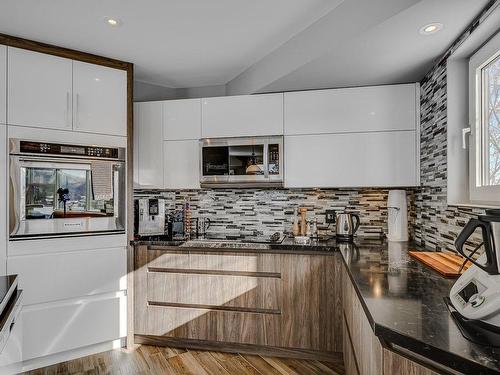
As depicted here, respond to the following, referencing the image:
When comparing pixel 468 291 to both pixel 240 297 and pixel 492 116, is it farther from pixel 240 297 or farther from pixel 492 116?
pixel 240 297

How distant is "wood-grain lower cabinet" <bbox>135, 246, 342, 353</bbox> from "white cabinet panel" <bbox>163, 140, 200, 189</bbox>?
0.60 metres

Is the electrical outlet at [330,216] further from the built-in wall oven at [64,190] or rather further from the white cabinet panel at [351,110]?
the built-in wall oven at [64,190]

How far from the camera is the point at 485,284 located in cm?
96

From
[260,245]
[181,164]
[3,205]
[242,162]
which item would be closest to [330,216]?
[260,245]

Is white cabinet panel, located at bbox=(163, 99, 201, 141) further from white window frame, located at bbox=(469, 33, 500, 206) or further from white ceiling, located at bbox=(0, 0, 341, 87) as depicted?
white window frame, located at bbox=(469, 33, 500, 206)

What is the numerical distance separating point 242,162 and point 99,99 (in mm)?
1231

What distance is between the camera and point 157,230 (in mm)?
2973

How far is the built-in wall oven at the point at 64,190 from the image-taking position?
2.32 metres

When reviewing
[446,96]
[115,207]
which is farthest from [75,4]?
[446,96]

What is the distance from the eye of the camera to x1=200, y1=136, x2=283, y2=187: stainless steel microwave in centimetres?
274

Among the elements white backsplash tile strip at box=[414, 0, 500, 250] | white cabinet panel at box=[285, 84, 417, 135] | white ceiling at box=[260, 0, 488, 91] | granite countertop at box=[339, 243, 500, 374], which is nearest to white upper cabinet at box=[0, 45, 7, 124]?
white ceiling at box=[260, 0, 488, 91]

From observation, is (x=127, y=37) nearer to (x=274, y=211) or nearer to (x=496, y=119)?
(x=274, y=211)

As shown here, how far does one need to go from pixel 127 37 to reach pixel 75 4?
427mm

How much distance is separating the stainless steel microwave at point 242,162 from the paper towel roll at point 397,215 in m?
0.88
